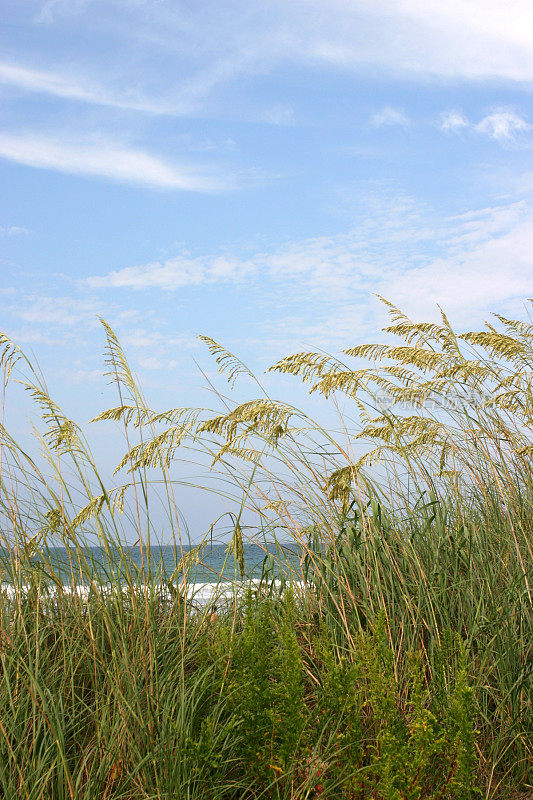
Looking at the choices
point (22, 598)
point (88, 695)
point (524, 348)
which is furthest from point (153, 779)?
point (524, 348)

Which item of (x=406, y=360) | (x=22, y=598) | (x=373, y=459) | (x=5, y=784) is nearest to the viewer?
(x=5, y=784)

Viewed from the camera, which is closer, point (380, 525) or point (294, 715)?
point (294, 715)

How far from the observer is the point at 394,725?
2.24 meters

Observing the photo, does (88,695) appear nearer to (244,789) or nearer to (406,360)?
(244,789)

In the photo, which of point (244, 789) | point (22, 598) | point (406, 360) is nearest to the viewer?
point (244, 789)

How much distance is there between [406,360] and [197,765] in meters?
2.97

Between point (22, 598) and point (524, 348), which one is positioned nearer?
point (22, 598)

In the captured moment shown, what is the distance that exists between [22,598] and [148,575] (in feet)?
2.72

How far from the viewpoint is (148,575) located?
286cm

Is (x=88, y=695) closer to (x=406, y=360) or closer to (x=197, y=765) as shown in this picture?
(x=197, y=765)

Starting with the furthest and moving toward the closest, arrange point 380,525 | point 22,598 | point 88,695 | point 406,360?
point 406,360, point 380,525, point 22,598, point 88,695

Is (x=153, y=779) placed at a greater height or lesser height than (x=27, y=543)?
lesser

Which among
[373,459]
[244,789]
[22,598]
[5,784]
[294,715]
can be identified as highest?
[373,459]

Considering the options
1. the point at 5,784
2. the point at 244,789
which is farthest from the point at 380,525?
the point at 5,784
